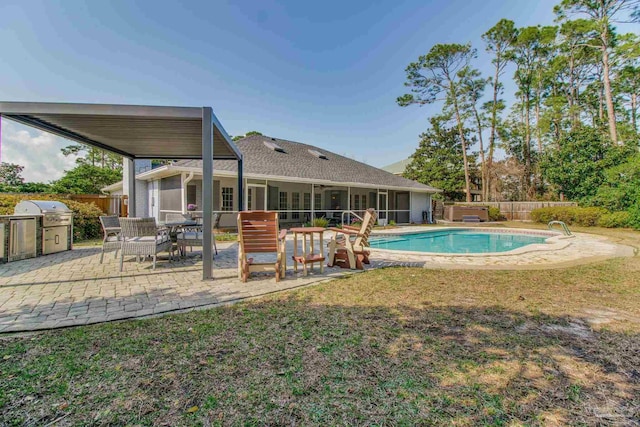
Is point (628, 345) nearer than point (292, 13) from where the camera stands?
Yes

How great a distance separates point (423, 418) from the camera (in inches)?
67.4

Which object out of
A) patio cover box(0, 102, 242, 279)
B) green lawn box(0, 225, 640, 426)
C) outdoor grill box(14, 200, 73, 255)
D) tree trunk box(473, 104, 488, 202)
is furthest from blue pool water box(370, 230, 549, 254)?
tree trunk box(473, 104, 488, 202)

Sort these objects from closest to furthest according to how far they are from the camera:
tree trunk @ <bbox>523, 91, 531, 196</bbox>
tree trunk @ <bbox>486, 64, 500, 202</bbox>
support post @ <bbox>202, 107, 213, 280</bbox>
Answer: support post @ <bbox>202, 107, 213, 280</bbox> < tree trunk @ <bbox>486, 64, 500, 202</bbox> < tree trunk @ <bbox>523, 91, 531, 196</bbox>

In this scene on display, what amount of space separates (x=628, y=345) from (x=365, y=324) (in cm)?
239

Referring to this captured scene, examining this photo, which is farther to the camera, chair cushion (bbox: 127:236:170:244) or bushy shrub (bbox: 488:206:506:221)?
bushy shrub (bbox: 488:206:506:221)

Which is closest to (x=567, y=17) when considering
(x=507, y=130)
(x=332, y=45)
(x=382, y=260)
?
(x=507, y=130)

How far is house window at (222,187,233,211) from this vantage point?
1410cm

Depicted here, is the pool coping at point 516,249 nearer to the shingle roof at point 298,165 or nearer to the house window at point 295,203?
the shingle roof at point 298,165

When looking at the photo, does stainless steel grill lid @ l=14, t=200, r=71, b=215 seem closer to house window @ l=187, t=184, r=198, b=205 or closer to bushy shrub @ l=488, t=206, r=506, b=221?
house window @ l=187, t=184, r=198, b=205

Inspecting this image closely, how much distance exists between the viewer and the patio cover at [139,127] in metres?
4.69

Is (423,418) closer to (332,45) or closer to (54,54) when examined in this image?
(54,54)

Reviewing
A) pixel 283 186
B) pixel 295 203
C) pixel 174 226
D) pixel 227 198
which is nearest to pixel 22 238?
pixel 174 226

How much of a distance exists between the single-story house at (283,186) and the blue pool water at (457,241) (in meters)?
4.02

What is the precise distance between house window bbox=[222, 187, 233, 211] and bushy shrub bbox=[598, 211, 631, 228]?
801 inches
